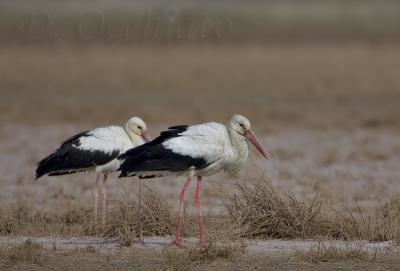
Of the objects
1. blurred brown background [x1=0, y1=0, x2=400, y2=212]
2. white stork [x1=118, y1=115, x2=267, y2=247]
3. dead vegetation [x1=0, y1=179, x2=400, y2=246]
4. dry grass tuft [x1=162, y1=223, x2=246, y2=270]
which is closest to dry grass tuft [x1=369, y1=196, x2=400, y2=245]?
dead vegetation [x1=0, y1=179, x2=400, y2=246]

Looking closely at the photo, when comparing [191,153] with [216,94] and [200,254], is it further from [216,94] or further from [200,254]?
[216,94]

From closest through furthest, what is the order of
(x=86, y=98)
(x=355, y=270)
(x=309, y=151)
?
(x=355, y=270)
(x=309, y=151)
(x=86, y=98)

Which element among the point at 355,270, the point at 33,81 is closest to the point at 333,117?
the point at 33,81

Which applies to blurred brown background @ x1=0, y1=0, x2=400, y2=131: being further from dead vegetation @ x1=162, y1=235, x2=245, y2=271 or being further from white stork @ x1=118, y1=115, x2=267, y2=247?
dead vegetation @ x1=162, y1=235, x2=245, y2=271

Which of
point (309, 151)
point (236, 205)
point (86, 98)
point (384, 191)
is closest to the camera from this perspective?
point (236, 205)

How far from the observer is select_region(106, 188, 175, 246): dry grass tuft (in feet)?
30.9

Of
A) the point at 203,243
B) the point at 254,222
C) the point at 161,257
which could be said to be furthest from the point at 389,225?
the point at 161,257

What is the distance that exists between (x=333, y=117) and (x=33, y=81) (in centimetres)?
1077

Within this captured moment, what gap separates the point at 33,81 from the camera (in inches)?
1102

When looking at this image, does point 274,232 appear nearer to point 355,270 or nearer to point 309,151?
point 355,270

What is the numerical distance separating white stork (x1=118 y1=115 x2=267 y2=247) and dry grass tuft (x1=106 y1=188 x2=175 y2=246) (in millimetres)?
506

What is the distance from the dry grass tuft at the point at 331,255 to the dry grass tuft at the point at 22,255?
226cm

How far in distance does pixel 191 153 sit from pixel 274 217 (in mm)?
1224

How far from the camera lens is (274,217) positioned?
31.0 feet
